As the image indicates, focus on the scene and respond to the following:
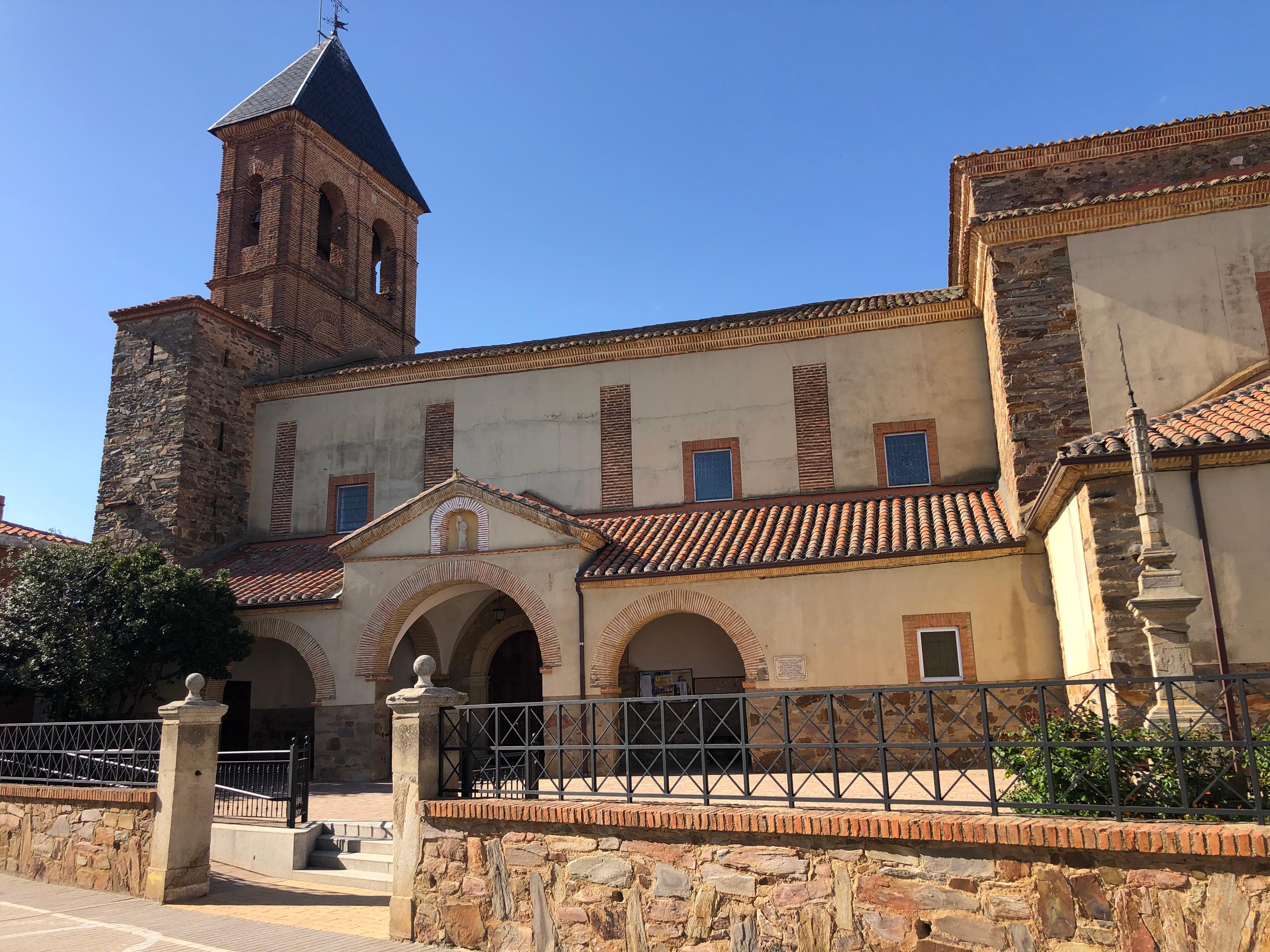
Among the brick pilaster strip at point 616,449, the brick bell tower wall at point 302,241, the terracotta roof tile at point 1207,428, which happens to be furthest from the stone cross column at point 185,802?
the brick bell tower wall at point 302,241

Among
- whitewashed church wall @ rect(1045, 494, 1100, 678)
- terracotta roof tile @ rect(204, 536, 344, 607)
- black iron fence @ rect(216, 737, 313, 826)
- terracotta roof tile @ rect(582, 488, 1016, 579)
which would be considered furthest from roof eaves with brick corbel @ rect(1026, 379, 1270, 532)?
terracotta roof tile @ rect(204, 536, 344, 607)

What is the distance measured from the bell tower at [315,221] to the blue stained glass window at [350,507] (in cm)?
416

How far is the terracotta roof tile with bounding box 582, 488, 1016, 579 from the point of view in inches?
578

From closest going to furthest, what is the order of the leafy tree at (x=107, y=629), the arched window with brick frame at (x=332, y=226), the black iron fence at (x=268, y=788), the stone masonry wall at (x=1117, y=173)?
the black iron fence at (x=268, y=788) → the stone masonry wall at (x=1117, y=173) → the leafy tree at (x=107, y=629) → the arched window with brick frame at (x=332, y=226)

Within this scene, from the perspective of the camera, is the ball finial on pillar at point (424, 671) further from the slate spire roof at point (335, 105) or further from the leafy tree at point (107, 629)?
the slate spire roof at point (335, 105)

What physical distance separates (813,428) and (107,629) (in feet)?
42.8

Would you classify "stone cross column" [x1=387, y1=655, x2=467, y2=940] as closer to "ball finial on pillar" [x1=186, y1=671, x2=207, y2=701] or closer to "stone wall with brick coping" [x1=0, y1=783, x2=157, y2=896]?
"ball finial on pillar" [x1=186, y1=671, x2=207, y2=701]

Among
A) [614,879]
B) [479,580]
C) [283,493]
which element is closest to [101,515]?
[283,493]

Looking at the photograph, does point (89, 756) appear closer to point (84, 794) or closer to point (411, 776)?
point (84, 794)

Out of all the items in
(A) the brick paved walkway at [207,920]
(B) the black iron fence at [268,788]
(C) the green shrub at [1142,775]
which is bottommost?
(A) the brick paved walkway at [207,920]

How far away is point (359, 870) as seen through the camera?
1085 centimetres

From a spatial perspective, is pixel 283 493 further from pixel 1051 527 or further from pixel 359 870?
pixel 1051 527

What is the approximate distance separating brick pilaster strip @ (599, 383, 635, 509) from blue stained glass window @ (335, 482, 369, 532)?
5482mm

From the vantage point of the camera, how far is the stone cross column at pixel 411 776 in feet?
27.0
